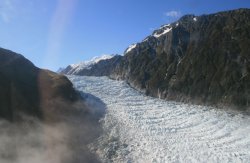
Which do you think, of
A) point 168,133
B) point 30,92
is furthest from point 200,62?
point 30,92

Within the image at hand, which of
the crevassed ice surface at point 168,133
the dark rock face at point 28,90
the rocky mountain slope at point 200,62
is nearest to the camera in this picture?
the crevassed ice surface at point 168,133

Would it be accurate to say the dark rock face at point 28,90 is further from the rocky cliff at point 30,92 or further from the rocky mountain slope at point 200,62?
the rocky mountain slope at point 200,62

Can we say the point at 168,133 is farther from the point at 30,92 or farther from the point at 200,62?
the point at 200,62

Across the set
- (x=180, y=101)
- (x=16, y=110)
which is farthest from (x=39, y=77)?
(x=180, y=101)

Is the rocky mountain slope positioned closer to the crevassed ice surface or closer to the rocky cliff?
the crevassed ice surface

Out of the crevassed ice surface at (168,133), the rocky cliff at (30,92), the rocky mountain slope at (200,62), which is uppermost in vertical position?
the rocky mountain slope at (200,62)

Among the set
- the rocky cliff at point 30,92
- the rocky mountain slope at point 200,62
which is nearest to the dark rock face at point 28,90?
the rocky cliff at point 30,92
